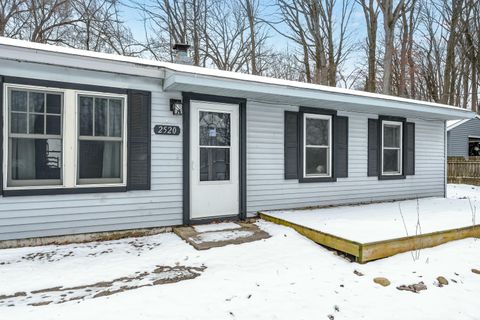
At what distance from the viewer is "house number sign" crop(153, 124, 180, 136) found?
186 inches

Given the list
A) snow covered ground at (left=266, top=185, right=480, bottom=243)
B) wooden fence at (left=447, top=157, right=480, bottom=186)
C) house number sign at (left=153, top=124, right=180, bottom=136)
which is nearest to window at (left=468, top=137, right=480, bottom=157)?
wooden fence at (left=447, top=157, right=480, bottom=186)

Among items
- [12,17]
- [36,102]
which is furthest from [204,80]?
[12,17]

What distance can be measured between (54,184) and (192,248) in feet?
6.53

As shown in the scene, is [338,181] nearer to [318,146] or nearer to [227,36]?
[318,146]

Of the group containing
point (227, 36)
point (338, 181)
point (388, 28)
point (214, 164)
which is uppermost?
point (227, 36)

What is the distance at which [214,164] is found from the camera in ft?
17.3

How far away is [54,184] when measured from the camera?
13.6 feet

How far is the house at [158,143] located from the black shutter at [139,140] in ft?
0.05

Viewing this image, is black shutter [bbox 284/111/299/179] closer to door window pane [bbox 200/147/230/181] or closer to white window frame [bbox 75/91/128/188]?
door window pane [bbox 200/147/230/181]

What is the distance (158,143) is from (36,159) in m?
1.56

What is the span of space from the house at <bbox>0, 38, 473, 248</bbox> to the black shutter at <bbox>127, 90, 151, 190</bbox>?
1 cm

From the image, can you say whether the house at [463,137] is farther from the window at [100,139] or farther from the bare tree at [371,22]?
the window at [100,139]

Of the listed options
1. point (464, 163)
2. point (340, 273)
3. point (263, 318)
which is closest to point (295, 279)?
point (340, 273)

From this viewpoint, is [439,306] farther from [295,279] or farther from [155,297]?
[155,297]
